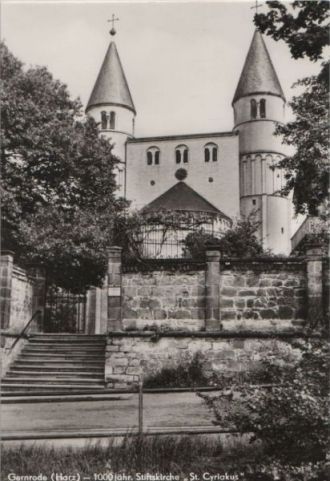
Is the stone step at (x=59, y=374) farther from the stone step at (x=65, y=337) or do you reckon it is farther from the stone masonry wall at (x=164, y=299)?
the stone step at (x=65, y=337)

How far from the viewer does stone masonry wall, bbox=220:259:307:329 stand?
15.3m

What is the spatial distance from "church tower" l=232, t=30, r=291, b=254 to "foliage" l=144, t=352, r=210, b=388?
3682 cm

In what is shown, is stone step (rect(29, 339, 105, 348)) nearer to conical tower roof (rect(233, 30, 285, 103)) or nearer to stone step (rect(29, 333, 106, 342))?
stone step (rect(29, 333, 106, 342))

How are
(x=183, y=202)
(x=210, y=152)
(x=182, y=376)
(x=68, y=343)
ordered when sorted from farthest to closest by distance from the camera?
(x=210, y=152) → (x=183, y=202) → (x=68, y=343) → (x=182, y=376)

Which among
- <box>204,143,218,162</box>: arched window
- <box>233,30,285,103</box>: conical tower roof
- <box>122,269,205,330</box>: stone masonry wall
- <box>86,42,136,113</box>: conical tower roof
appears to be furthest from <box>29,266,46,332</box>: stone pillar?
<box>233,30,285,103</box>: conical tower roof

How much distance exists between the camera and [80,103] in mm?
24828

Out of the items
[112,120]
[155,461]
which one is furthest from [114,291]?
[112,120]

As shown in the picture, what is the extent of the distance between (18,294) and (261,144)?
136ft

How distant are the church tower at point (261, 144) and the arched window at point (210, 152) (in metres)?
3.24

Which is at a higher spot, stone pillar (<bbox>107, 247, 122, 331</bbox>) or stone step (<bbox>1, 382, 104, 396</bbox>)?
stone pillar (<bbox>107, 247, 122, 331</bbox>)

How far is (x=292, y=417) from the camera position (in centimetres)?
606

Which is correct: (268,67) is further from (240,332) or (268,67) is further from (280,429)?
(280,429)

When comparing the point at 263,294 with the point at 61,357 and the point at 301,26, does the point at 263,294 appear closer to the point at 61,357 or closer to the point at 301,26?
the point at 61,357

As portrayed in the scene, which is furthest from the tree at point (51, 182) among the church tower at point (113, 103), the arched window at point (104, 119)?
the arched window at point (104, 119)
